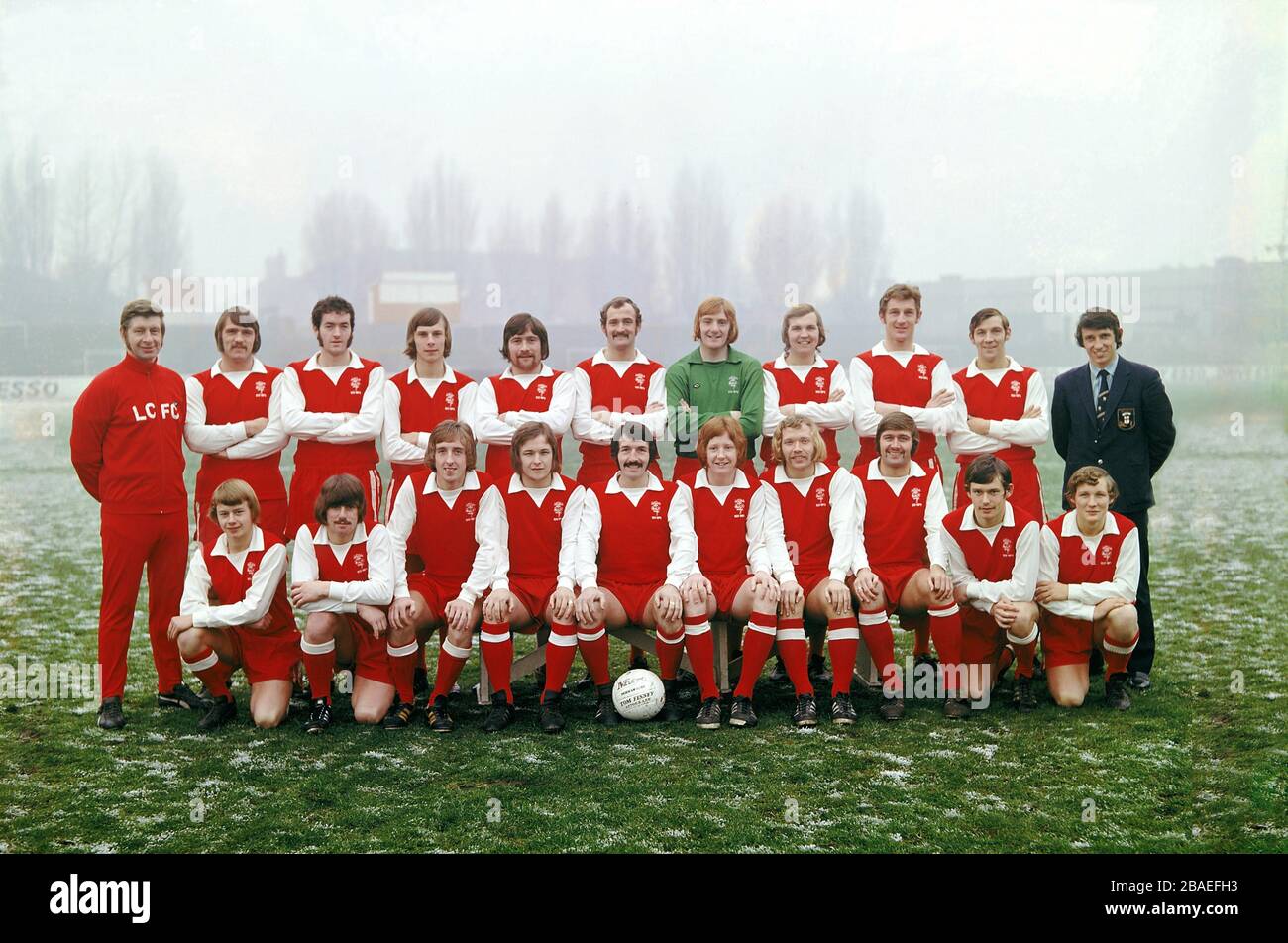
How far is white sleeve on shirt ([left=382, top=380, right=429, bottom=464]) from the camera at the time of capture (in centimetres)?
509

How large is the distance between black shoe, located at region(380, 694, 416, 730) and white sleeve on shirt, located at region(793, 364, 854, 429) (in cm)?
223

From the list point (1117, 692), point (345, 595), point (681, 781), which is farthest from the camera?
point (1117, 692)

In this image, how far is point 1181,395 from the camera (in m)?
27.3

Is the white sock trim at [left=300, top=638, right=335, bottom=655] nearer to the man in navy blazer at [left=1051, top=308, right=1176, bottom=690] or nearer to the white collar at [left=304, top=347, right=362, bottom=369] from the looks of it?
the white collar at [left=304, top=347, right=362, bottom=369]

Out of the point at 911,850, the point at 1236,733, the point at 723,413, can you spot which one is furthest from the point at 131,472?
the point at 1236,733

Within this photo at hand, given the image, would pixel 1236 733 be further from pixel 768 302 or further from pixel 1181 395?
pixel 1181 395

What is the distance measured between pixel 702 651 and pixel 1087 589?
1.70m

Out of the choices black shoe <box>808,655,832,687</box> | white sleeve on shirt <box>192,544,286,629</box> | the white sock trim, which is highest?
white sleeve on shirt <box>192,544,286,629</box>

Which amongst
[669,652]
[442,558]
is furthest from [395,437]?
[669,652]

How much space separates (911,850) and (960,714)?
144 cm

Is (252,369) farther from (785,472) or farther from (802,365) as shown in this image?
(802,365)

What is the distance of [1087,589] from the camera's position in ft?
15.6

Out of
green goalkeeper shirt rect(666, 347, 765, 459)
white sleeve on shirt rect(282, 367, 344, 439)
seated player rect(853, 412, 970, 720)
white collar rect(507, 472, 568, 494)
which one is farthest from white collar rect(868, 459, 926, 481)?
white sleeve on shirt rect(282, 367, 344, 439)

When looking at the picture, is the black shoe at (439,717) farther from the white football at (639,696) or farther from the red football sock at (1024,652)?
the red football sock at (1024,652)
